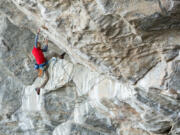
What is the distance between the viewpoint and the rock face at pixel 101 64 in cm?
373

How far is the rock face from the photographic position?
3727mm

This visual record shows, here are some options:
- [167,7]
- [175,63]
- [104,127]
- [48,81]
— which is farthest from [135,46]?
[48,81]

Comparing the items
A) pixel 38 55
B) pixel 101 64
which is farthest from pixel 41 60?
pixel 101 64

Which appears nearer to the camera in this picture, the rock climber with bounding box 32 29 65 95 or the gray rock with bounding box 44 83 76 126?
the rock climber with bounding box 32 29 65 95

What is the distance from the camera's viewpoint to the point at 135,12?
3.45 meters

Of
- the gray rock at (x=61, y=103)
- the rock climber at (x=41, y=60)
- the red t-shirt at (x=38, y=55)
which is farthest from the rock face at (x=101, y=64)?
the red t-shirt at (x=38, y=55)

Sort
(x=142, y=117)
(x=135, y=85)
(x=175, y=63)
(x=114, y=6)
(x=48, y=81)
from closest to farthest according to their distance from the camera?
(x=114, y=6), (x=175, y=63), (x=135, y=85), (x=142, y=117), (x=48, y=81)

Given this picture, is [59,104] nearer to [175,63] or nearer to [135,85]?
[135,85]

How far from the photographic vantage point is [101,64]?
4922 millimetres

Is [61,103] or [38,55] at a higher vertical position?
[38,55]

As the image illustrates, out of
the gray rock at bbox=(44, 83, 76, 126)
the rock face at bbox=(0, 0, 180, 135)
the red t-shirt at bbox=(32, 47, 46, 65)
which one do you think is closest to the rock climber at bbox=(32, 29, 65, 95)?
the red t-shirt at bbox=(32, 47, 46, 65)

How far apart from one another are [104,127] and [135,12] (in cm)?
439

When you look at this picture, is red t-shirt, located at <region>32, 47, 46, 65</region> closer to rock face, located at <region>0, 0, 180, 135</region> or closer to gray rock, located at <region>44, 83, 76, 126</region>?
rock face, located at <region>0, 0, 180, 135</region>

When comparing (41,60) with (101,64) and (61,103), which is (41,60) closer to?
(61,103)
